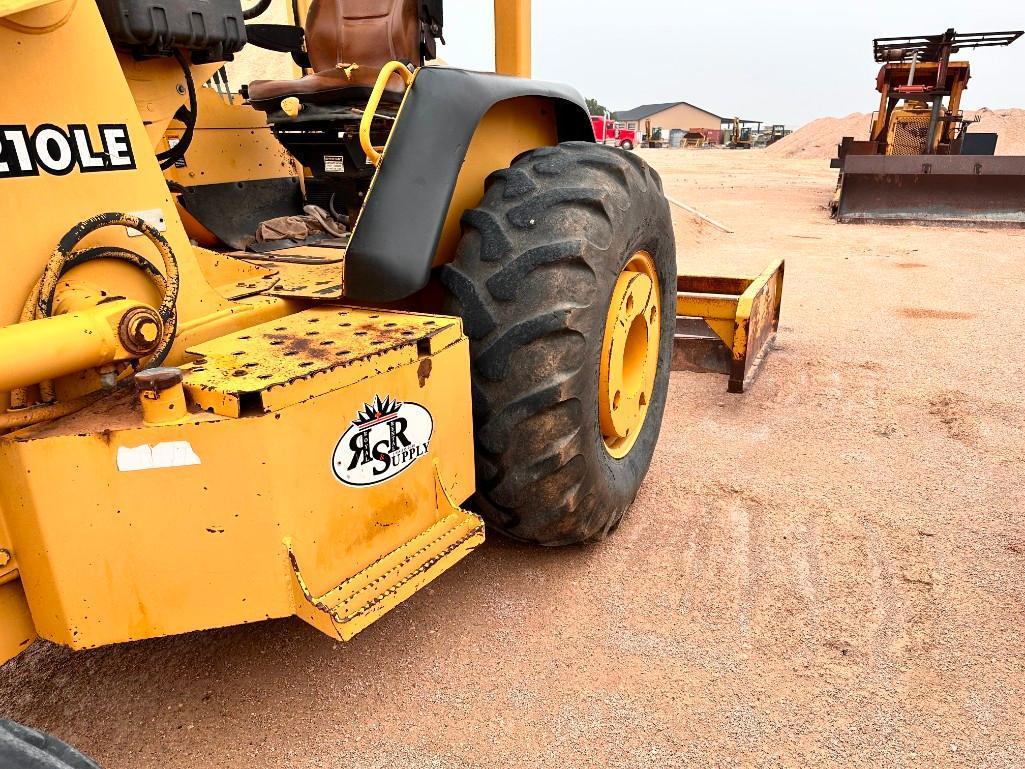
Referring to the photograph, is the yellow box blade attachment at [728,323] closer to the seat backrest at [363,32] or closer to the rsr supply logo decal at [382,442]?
the seat backrest at [363,32]

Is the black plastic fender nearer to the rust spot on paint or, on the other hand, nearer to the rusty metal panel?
the rusty metal panel

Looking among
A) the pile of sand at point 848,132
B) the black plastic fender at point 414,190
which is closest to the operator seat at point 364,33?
the black plastic fender at point 414,190

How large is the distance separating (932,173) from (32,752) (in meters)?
11.1

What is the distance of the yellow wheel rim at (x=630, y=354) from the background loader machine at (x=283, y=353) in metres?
0.01

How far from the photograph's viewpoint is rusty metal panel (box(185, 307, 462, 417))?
1353mm

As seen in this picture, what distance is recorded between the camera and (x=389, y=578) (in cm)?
165

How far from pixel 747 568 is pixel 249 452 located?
1.64m

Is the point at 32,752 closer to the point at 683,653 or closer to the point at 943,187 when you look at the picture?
the point at 683,653

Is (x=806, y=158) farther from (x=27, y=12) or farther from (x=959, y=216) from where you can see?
(x=27, y=12)

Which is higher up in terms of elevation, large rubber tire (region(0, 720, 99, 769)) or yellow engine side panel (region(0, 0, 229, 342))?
yellow engine side panel (region(0, 0, 229, 342))

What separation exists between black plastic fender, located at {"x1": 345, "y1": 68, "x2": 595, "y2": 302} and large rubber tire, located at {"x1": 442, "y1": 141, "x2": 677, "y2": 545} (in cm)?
14

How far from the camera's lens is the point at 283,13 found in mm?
3762

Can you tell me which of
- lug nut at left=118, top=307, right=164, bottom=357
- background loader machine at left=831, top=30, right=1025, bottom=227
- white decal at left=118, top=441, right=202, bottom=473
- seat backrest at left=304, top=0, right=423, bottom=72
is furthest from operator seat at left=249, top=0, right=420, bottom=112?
background loader machine at left=831, top=30, right=1025, bottom=227

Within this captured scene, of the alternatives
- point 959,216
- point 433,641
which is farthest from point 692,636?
point 959,216
